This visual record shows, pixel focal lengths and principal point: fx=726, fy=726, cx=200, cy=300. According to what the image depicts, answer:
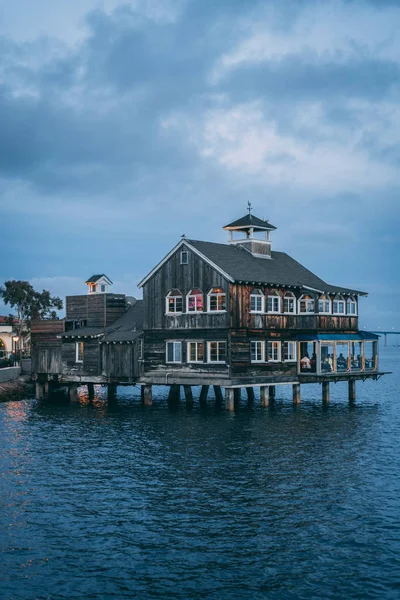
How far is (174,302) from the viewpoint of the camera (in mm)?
59031

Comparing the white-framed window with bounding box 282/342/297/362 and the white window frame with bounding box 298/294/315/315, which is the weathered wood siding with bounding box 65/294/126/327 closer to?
the white-framed window with bounding box 282/342/297/362

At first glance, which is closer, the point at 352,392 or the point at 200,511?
the point at 200,511

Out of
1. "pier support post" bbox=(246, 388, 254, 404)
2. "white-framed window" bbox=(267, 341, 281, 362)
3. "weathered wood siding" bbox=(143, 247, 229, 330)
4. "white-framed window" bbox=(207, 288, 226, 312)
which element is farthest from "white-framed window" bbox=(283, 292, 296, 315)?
"pier support post" bbox=(246, 388, 254, 404)

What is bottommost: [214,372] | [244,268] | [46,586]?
[46,586]

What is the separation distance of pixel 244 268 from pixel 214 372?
29.2 ft

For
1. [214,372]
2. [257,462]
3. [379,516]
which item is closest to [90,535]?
[379,516]

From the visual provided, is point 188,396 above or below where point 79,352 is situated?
below

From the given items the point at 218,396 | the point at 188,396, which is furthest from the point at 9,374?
the point at 218,396

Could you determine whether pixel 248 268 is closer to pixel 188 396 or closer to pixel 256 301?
pixel 256 301

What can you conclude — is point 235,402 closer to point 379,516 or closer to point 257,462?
point 257,462

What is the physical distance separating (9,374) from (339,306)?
113 ft

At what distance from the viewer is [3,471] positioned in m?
35.8

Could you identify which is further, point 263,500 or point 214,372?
point 214,372

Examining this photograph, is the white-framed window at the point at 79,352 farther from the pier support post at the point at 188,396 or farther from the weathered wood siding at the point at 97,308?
the pier support post at the point at 188,396
